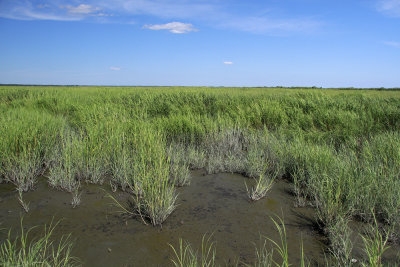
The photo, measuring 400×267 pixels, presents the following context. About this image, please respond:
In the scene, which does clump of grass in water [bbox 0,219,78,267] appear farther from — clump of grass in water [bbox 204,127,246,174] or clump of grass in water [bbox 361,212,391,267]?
clump of grass in water [bbox 204,127,246,174]

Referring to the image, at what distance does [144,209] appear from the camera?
261 centimetres

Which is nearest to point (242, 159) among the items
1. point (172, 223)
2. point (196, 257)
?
point (172, 223)

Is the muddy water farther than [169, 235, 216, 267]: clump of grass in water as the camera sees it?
Yes

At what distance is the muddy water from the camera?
203 centimetres

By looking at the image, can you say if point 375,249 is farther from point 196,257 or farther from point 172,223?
point 172,223

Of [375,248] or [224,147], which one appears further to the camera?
[224,147]

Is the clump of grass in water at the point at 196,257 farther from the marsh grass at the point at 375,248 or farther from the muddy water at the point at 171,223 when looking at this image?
the marsh grass at the point at 375,248

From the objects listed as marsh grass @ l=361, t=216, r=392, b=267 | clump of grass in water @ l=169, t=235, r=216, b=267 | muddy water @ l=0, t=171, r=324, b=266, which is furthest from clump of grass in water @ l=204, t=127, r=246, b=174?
marsh grass @ l=361, t=216, r=392, b=267

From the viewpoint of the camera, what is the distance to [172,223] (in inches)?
95.7

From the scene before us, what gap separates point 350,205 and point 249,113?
3.94 m

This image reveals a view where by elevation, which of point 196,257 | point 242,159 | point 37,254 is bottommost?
point 37,254

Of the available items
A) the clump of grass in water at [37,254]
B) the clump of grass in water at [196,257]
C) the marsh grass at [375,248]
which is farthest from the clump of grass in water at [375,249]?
the clump of grass in water at [37,254]

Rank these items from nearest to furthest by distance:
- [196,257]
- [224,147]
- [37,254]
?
[196,257] → [37,254] → [224,147]

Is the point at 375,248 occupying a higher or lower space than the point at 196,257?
higher
